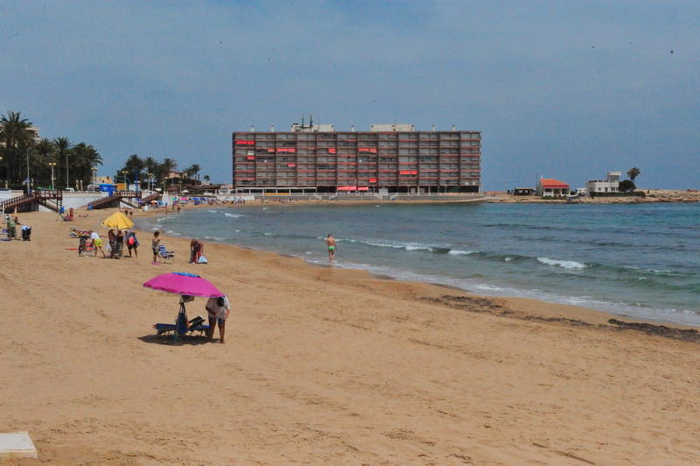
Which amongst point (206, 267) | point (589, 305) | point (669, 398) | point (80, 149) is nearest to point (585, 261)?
point (589, 305)

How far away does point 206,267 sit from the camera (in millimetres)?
25469

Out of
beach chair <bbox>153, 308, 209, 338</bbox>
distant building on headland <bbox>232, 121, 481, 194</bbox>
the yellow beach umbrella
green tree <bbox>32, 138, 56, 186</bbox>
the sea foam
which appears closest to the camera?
beach chair <bbox>153, 308, 209, 338</bbox>

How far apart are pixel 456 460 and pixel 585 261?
26862 millimetres

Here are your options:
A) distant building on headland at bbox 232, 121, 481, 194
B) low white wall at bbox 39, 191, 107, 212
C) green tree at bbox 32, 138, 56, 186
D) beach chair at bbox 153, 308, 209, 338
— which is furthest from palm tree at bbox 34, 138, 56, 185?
distant building on headland at bbox 232, 121, 481, 194

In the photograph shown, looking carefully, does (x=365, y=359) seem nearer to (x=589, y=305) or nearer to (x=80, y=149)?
(x=589, y=305)

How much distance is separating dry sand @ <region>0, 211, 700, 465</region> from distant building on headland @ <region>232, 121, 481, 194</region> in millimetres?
163804

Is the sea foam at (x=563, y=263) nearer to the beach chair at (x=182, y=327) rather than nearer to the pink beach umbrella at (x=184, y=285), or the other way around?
the beach chair at (x=182, y=327)

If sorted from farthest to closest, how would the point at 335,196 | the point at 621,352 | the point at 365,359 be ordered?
the point at 335,196
the point at 621,352
the point at 365,359

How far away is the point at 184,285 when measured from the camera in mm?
11102

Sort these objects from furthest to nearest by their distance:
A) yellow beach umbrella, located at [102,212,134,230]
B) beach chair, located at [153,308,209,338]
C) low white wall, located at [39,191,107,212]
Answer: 1. low white wall, located at [39,191,107,212]
2. yellow beach umbrella, located at [102,212,134,230]
3. beach chair, located at [153,308,209,338]

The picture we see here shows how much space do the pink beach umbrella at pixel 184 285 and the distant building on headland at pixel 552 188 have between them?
190m

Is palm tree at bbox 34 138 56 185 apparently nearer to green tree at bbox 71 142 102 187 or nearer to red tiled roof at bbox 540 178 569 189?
green tree at bbox 71 142 102 187

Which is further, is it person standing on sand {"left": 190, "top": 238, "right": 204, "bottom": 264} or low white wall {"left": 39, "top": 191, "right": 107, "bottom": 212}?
low white wall {"left": 39, "top": 191, "right": 107, "bottom": 212}

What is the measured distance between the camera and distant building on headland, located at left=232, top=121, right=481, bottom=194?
180 metres
